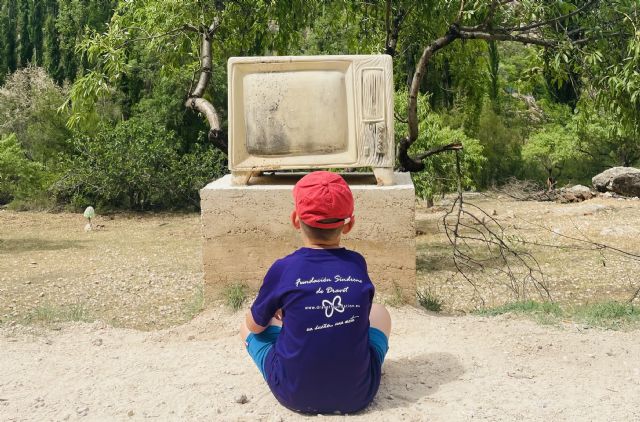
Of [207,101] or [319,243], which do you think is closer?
[319,243]

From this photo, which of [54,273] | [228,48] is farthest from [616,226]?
[54,273]

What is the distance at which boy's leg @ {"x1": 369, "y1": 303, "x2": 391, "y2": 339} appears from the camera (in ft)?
11.6

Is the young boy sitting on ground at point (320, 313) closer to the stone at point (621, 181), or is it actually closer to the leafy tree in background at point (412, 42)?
the leafy tree in background at point (412, 42)

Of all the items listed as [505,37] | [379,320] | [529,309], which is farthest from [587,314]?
[505,37]

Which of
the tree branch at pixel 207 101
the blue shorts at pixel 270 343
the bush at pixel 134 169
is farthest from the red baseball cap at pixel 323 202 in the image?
the bush at pixel 134 169

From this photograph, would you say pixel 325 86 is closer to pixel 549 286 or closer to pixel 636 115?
pixel 636 115

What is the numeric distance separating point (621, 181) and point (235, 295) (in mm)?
15419

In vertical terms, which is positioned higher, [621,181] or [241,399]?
[621,181]

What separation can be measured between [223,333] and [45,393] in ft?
5.25

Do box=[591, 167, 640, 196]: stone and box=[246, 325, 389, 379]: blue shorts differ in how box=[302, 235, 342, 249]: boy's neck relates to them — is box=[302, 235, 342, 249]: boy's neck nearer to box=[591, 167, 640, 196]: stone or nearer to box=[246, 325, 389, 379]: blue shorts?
box=[246, 325, 389, 379]: blue shorts

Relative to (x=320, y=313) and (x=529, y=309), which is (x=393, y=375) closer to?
(x=320, y=313)

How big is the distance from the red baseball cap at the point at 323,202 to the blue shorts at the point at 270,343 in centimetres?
60

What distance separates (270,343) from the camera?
3488 millimetres

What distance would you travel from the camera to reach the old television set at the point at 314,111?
5281 mm
